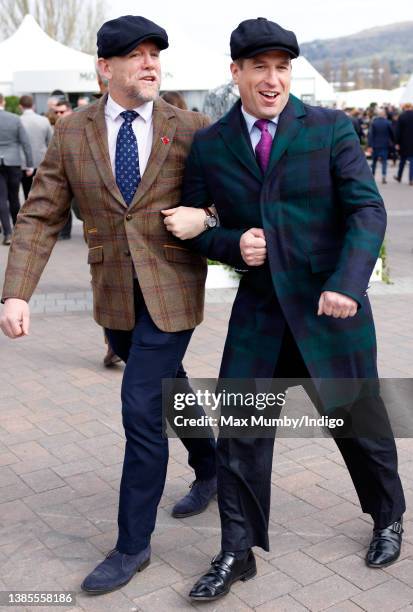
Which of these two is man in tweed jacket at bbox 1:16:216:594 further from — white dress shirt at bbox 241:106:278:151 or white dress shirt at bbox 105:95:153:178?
white dress shirt at bbox 241:106:278:151

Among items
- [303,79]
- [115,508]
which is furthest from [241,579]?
[303,79]

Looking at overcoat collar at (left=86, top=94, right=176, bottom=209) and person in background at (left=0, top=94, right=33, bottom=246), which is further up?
overcoat collar at (left=86, top=94, right=176, bottom=209)

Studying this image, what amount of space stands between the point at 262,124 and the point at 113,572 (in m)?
1.65

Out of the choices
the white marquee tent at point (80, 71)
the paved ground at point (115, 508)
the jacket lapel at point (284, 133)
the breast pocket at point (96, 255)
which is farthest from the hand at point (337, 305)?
the white marquee tent at point (80, 71)

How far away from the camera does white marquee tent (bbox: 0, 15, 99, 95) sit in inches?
911

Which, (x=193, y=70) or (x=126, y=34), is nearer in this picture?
(x=126, y=34)

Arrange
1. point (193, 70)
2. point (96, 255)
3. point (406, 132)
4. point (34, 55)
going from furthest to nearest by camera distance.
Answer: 1. point (34, 55)
2. point (193, 70)
3. point (406, 132)
4. point (96, 255)

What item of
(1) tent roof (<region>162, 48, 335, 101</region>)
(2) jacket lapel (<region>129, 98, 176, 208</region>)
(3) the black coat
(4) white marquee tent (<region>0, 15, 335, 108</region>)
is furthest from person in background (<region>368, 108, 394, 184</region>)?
(2) jacket lapel (<region>129, 98, 176, 208</region>)

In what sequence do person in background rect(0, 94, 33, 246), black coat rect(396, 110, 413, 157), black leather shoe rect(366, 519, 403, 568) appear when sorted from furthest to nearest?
1. black coat rect(396, 110, 413, 157)
2. person in background rect(0, 94, 33, 246)
3. black leather shoe rect(366, 519, 403, 568)

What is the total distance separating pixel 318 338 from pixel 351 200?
485 millimetres

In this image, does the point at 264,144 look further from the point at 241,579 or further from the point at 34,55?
the point at 34,55

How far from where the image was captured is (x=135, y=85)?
118 inches

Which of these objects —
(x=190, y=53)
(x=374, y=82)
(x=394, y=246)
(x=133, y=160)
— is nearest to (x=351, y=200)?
(x=133, y=160)

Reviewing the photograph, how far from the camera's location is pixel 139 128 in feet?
10.2
